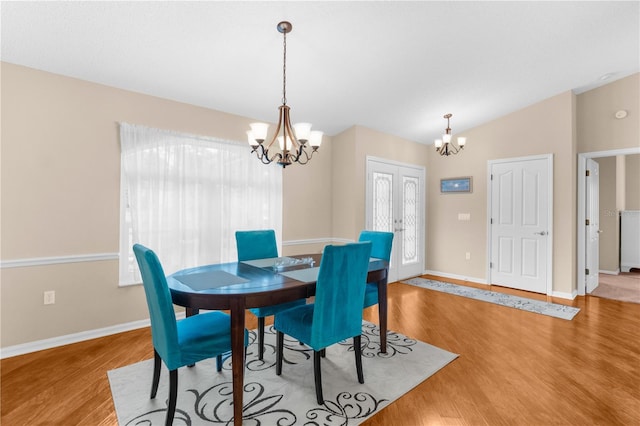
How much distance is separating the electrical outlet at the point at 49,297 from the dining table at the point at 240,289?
4.78ft

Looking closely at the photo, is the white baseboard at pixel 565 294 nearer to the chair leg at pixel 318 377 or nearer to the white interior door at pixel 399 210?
the white interior door at pixel 399 210

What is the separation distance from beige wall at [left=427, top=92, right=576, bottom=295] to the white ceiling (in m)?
0.58

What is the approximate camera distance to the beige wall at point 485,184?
13.9 ft

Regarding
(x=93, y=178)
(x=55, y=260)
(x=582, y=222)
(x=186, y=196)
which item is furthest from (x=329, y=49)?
(x=582, y=222)

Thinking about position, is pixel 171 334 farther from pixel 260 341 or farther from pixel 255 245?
pixel 255 245

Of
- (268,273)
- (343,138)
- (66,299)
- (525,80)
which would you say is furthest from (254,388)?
(525,80)

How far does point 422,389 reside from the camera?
2117mm

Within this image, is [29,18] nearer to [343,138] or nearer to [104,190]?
[104,190]

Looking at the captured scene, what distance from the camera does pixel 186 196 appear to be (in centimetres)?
338

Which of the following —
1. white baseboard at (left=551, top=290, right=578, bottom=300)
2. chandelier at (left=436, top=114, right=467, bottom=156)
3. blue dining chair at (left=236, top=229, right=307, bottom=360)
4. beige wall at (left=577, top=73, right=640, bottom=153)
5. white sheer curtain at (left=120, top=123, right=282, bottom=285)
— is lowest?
white baseboard at (left=551, top=290, right=578, bottom=300)

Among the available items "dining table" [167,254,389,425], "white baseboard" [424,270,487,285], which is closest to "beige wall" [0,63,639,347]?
"white baseboard" [424,270,487,285]

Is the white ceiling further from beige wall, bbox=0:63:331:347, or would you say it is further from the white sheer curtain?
the white sheer curtain

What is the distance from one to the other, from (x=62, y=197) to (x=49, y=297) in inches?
35.8

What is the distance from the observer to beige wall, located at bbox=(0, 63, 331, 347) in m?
2.54
